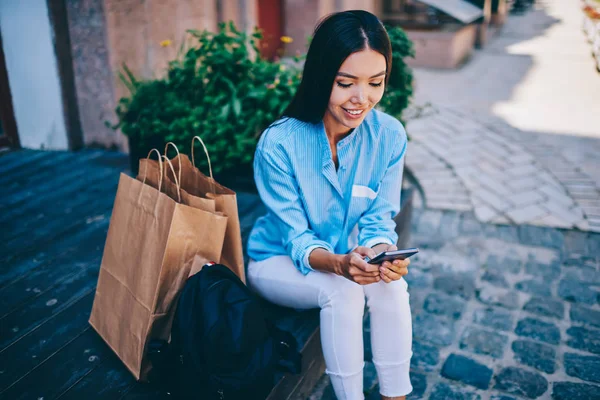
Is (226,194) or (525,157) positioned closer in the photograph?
(226,194)

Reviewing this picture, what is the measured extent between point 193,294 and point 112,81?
3134 millimetres

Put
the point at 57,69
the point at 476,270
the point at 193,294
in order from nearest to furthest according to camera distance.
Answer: the point at 193,294 < the point at 476,270 < the point at 57,69

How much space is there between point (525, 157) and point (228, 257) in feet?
14.0

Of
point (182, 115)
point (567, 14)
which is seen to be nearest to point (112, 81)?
point (182, 115)

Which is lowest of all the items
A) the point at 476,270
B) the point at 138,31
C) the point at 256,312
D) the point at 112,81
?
the point at 476,270

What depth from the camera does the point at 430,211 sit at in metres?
4.47

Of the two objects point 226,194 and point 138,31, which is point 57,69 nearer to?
point 138,31

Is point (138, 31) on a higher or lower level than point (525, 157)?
higher

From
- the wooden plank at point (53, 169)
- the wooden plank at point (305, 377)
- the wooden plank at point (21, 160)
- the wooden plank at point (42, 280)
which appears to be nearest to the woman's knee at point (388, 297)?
the wooden plank at point (305, 377)

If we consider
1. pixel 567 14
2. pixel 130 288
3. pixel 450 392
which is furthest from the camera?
pixel 567 14

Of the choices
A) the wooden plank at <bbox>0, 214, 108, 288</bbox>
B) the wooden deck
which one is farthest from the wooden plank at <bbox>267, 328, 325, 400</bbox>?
the wooden plank at <bbox>0, 214, 108, 288</bbox>

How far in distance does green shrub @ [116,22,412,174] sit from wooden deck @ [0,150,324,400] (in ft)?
1.26

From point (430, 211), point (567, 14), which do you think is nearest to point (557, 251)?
point (430, 211)

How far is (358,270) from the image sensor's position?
6.47ft
